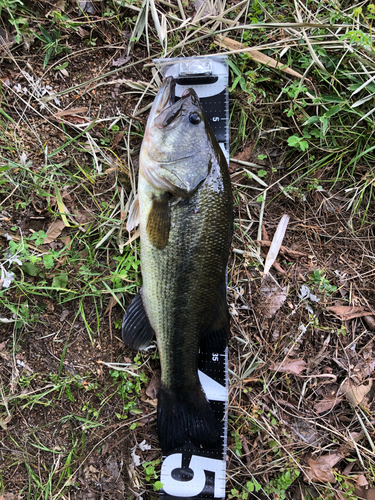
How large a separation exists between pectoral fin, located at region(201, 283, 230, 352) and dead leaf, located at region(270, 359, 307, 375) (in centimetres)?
68

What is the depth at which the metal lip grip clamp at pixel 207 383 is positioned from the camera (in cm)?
245

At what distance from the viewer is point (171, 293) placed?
7.03 feet

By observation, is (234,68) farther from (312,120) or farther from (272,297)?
(272,297)

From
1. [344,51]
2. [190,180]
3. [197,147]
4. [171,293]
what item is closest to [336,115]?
[344,51]

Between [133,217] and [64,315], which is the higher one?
[133,217]

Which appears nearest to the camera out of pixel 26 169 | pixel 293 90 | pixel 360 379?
pixel 26 169

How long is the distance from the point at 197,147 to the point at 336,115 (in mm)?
1540

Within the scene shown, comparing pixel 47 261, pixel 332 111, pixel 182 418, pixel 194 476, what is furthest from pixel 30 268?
pixel 332 111

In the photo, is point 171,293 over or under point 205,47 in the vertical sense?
under

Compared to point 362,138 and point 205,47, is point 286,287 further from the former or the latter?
point 205,47

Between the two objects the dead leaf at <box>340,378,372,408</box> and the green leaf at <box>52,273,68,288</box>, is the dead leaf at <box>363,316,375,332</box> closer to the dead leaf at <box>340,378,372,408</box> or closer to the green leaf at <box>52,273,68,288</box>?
the dead leaf at <box>340,378,372,408</box>

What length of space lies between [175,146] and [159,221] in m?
0.55

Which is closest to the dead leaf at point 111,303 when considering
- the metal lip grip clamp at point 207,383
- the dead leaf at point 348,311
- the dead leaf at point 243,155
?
the metal lip grip clamp at point 207,383

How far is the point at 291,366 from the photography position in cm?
267
